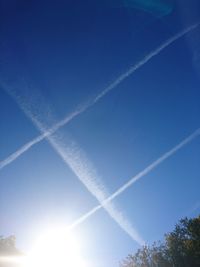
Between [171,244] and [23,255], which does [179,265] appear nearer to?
[171,244]

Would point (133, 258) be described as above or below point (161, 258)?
above

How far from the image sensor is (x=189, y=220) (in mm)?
52844

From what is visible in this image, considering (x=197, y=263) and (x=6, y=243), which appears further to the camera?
(x=6, y=243)

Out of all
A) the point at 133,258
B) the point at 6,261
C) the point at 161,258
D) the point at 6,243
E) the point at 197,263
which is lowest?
the point at 197,263

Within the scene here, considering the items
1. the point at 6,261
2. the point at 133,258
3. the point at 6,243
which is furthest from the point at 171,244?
the point at 6,243

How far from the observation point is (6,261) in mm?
64625

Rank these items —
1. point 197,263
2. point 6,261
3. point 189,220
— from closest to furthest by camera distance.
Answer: point 197,263
point 189,220
point 6,261

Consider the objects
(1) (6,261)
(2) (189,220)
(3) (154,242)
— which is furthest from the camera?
(1) (6,261)

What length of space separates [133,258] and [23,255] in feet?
89.5

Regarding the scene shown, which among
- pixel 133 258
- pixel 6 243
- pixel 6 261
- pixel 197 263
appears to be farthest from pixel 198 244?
pixel 6 243

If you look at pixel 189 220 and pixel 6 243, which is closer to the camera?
pixel 189 220

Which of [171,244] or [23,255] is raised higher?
[23,255]

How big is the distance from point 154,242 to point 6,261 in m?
30.5

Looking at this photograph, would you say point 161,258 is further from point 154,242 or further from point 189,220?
point 189,220
